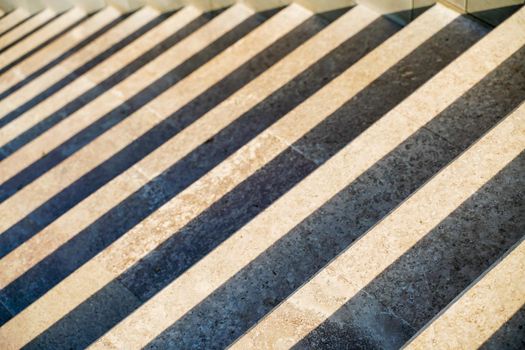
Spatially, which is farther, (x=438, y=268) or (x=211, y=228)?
(x=211, y=228)

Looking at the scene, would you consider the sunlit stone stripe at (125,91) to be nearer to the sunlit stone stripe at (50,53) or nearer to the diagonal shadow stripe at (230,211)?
the sunlit stone stripe at (50,53)

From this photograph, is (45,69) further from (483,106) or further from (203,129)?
(483,106)

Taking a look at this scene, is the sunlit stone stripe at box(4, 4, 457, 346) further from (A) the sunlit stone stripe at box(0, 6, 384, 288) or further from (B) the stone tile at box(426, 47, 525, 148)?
(B) the stone tile at box(426, 47, 525, 148)

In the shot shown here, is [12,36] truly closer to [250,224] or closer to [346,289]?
[250,224]

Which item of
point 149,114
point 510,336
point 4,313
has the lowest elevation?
point 4,313

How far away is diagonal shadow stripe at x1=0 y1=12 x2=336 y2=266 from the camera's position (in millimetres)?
7059

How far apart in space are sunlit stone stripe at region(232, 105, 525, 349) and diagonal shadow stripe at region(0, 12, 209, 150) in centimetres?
509

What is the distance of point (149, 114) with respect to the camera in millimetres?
7711

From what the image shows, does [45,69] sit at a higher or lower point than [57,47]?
lower

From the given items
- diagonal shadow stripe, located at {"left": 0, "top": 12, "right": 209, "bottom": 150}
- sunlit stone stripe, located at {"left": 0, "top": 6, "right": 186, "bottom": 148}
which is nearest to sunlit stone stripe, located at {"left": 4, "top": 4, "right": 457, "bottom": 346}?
diagonal shadow stripe, located at {"left": 0, "top": 12, "right": 209, "bottom": 150}

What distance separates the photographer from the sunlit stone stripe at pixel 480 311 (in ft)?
13.5

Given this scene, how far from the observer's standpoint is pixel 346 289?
467 centimetres

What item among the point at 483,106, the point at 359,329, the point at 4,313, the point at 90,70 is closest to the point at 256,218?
the point at 359,329

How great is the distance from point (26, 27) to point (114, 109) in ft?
18.1
